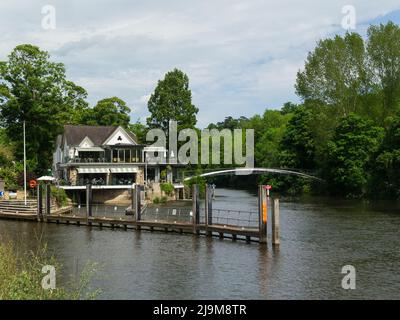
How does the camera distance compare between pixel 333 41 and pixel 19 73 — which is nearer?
pixel 19 73

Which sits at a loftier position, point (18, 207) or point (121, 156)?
point (121, 156)

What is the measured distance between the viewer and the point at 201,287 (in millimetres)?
25906

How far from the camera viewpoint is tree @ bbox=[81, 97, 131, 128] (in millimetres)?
99250

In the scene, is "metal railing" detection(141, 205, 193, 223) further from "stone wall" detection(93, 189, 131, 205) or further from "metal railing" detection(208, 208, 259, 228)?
"stone wall" detection(93, 189, 131, 205)

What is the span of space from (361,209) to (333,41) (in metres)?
31.5

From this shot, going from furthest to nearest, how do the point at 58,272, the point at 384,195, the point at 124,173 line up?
1. the point at 124,173
2. the point at 384,195
3. the point at 58,272

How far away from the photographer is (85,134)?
271 ft

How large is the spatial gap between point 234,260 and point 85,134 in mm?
54556

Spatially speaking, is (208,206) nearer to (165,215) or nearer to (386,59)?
(165,215)

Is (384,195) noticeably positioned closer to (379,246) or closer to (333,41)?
(333,41)

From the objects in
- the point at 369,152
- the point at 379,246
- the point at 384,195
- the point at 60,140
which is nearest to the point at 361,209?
the point at 384,195

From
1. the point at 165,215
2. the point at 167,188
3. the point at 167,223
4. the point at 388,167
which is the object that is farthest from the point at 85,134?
the point at 167,223

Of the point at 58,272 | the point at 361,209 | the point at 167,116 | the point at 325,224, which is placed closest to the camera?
the point at 58,272

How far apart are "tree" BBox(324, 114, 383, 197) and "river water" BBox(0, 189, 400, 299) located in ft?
97.8
